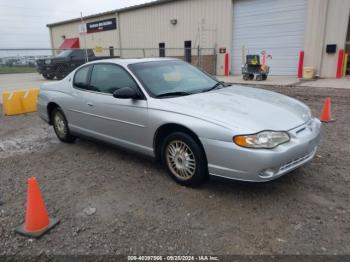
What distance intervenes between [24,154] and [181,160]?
3.15 metres

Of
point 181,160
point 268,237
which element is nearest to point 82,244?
point 181,160

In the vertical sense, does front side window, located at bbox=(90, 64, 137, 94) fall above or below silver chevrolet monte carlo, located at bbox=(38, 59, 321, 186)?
above

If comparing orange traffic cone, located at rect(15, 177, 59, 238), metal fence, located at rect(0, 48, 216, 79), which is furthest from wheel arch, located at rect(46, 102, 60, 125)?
metal fence, located at rect(0, 48, 216, 79)

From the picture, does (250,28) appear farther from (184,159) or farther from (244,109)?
(184,159)

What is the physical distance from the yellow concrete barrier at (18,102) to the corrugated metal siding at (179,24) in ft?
42.3

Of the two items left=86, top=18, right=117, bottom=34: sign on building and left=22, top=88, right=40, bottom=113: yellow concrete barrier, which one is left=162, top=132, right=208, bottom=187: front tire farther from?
left=86, top=18, right=117, bottom=34: sign on building

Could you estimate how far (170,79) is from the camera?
4.30 metres

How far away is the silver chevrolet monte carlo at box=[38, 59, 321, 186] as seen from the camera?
10.2 feet

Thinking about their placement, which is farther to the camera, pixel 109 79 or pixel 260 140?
pixel 109 79

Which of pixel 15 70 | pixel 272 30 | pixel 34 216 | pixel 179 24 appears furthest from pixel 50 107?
pixel 15 70

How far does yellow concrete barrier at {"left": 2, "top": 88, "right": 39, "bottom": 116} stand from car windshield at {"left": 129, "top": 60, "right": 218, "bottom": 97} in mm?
5847

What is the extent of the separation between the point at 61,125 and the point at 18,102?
157 inches

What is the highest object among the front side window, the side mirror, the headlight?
the front side window

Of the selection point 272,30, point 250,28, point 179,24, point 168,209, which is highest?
point 179,24
